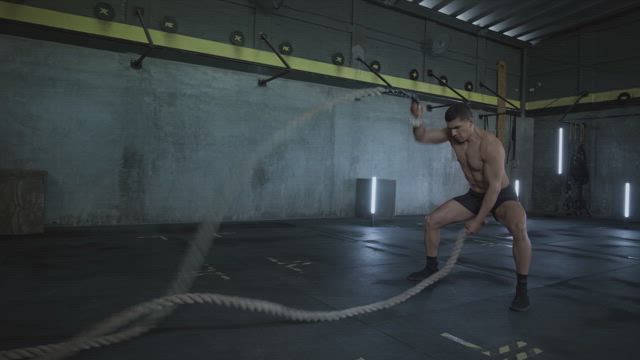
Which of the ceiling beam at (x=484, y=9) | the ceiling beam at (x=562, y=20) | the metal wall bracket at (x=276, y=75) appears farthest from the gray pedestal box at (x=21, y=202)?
the ceiling beam at (x=562, y=20)

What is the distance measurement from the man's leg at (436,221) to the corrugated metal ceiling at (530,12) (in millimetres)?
7853

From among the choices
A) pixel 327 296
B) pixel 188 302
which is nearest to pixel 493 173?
pixel 327 296

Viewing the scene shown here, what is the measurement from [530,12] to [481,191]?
8.97m

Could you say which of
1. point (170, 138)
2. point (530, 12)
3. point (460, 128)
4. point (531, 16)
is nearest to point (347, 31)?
point (170, 138)

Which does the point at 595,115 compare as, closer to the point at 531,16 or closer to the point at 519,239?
the point at 531,16

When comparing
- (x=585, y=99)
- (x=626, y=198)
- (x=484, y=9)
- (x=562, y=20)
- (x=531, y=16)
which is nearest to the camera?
(x=626, y=198)

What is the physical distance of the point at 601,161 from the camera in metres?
10.5

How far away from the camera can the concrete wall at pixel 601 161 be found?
988 centimetres

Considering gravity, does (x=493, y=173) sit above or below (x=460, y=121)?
below

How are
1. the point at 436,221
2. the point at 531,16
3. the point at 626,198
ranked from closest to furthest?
the point at 436,221 → the point at 626,198 → the point at 531,16

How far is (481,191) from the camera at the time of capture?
125 inches

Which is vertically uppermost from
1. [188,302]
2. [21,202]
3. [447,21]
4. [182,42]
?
[447,21]

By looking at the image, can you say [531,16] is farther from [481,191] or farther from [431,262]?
[431,262]

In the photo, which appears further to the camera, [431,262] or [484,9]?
[484,9]
